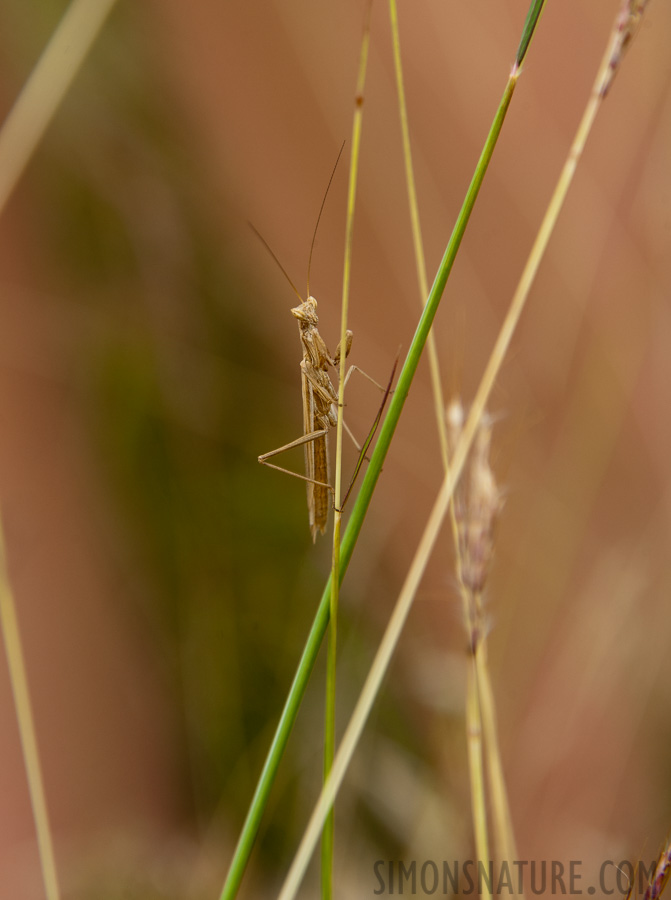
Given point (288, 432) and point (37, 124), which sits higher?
point (37, 124)

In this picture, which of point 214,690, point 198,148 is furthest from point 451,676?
point 198,148

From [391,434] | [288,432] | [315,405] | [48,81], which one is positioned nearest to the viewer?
[391,434]

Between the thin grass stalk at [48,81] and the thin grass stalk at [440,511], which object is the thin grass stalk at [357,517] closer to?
the thin grass stalk at [440,511]

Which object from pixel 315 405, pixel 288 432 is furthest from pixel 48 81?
pixel 288 432

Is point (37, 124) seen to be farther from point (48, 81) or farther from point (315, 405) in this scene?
point (315, 405)

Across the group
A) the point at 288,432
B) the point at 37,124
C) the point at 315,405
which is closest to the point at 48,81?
the point at 37,124

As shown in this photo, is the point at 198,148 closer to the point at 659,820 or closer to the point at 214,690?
the point at 214,690

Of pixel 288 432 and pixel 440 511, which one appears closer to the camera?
pixel 440 511

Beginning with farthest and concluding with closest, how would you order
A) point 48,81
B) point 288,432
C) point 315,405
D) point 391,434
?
point 288,432 < point 315,405 < point 48,81 < point 391,434
